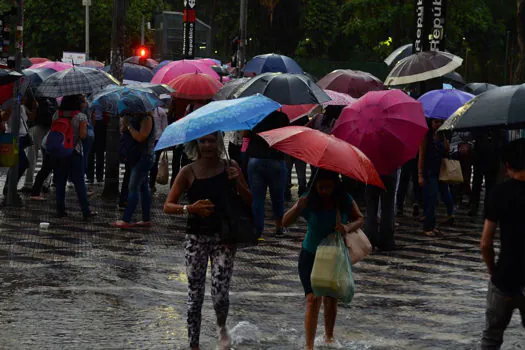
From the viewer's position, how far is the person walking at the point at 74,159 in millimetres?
16094

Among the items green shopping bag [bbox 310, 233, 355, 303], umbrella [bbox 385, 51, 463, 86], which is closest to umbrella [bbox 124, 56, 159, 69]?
umbrella [bbox 385, 51, 463, 86]

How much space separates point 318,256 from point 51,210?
30.9 ft

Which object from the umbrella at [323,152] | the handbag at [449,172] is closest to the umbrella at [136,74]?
the handbag at [449,172]

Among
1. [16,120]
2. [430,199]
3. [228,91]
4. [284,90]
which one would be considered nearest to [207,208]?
[284,90]

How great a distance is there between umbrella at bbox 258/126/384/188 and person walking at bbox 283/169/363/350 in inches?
9.5

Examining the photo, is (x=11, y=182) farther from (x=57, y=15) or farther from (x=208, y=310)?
(x=57, y=15)

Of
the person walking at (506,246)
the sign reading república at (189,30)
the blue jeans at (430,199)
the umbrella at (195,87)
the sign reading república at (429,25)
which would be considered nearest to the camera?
the person walking at (506,246)

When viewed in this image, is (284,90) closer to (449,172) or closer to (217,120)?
(449,172)

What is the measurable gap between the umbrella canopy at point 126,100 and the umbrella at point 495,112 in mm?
6616

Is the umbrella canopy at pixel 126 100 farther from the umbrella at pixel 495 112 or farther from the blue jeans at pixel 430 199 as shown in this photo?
the umbrella at pixel 495 112

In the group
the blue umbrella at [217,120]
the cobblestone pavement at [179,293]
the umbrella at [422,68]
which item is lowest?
the cobblestone pavement at [179,293]

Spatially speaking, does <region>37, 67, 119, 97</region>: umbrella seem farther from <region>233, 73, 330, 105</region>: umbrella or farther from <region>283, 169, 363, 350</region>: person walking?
<region>283, 169, 363, 350</region>: person walking

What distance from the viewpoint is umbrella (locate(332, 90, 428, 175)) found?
1266 cm

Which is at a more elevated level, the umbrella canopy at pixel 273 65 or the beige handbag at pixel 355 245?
the umbrella canopy at pixel 273 65
